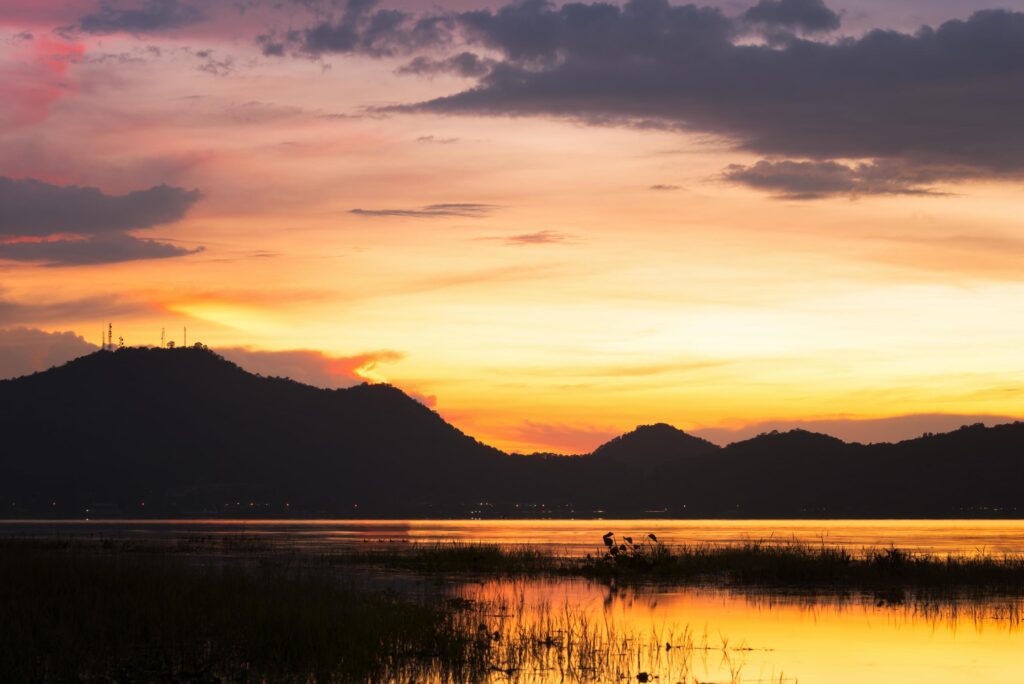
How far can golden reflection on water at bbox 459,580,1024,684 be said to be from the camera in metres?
25.1

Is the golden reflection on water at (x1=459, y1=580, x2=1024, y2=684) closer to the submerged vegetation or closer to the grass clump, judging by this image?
the grass clump

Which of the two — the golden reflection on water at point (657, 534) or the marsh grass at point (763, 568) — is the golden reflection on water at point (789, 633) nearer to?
the marsh grass at point (763, 568)

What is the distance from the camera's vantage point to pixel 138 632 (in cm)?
2403

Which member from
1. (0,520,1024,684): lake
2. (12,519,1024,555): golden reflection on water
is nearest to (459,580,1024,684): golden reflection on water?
(0,520,1024,684): lake

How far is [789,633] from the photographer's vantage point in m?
31.5

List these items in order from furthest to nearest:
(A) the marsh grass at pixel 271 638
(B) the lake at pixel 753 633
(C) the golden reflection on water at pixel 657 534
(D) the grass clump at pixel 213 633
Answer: (C) the golden reflection on water at pixel 657 534 < (B) the lake at pixel 753 633 < (A) the marsh grass at pixel 271 638 < (D) the grass clump at pixel 213 633

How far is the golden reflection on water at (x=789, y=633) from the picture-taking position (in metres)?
25.1

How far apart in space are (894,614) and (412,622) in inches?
668

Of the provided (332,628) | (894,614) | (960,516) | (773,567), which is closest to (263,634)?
(332,628)

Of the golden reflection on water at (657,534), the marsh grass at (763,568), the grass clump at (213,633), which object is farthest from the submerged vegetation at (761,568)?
the grass clump at (213,633)

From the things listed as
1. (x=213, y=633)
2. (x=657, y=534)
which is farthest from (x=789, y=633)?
(x=657, y=534)

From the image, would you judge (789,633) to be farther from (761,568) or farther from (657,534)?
(657,534)

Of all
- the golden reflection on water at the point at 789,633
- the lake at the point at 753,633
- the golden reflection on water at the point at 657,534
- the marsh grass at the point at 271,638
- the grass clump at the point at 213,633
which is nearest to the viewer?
the grass clump at the point at 213,633

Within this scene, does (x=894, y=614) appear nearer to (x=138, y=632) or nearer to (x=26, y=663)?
(x=138, y=632)
